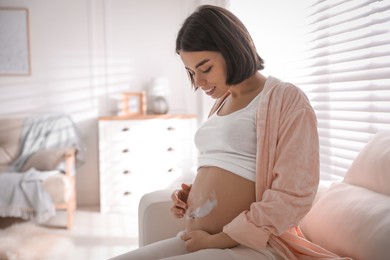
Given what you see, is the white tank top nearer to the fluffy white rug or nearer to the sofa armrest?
the sofa armrest

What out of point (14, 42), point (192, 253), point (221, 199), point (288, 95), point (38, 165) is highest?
point (14, 42)

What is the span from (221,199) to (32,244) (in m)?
2.27

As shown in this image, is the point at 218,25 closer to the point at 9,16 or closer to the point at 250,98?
the point at 250,98

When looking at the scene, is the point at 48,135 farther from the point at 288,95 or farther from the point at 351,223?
the point at 351,223

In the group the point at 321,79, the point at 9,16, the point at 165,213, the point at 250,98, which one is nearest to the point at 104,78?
the point at 9,16

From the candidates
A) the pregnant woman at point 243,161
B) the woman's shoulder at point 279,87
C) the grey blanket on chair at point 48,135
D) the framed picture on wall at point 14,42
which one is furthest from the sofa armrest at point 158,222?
the framed picture on wall at point 14,42

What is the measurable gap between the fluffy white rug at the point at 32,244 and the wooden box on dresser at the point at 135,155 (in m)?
0.82

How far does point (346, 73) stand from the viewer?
2074 millimetres

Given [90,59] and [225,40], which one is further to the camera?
[90,59]

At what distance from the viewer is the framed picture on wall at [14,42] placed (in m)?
4.46

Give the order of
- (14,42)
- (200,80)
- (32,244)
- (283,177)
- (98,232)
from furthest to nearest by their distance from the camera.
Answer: (14,42)
(98,232)
(32,244)
(200,80)
(283,177)

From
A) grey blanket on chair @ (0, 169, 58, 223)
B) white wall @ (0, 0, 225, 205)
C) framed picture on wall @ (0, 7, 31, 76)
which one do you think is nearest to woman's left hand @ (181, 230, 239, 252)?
grey blanket on chair @ (0, 169, 58, 223)

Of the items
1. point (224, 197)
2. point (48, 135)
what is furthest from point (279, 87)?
point (48, 135)

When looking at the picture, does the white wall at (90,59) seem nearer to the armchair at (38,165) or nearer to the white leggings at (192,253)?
the armchair at (38,165)
